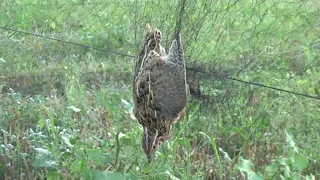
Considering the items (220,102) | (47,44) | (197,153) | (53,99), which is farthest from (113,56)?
(197,153)

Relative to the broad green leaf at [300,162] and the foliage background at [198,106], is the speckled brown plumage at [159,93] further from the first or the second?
the broad green leaf at [300,162]

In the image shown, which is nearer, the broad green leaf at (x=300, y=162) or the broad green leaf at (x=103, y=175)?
the broad green leaf at (x=103, y=175)

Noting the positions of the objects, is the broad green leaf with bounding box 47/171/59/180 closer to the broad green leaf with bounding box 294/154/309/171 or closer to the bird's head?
the bird's head

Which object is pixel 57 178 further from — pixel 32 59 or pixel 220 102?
pixel 32 59

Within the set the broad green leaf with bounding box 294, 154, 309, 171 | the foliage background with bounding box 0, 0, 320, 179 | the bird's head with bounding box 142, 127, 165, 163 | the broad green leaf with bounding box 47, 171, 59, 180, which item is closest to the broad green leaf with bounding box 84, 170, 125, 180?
the foliage background with bounding box 0, 0, 320, 179

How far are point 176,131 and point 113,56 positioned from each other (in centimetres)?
214

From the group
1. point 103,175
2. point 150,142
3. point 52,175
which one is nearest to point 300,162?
point 150,142

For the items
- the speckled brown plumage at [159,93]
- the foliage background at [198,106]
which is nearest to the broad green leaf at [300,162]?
the foliage background at [198,106]

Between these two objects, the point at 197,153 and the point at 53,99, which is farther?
the point at 53,99

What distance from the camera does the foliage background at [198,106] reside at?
351 centimetres

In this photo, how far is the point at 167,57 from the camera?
120 inches

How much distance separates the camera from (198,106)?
439 cm

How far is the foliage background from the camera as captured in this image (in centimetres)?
351

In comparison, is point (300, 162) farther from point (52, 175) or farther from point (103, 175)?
point (52, 175)
